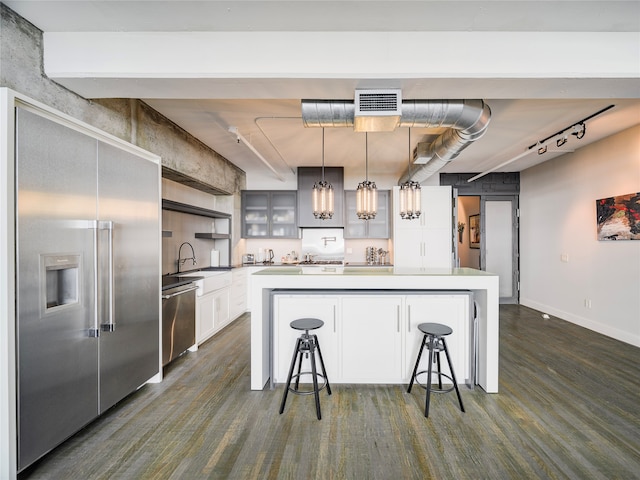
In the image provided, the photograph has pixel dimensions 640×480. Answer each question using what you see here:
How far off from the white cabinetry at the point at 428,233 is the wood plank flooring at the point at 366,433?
9.14 feet

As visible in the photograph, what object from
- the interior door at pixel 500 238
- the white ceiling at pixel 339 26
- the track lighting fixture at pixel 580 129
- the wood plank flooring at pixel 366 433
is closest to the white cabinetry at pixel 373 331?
the wood plank flooring at pixel 366 433

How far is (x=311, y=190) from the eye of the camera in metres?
5.85

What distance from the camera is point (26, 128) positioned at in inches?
65.4

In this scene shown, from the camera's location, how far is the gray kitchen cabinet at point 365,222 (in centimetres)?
610

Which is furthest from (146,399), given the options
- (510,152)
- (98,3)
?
(510,152)

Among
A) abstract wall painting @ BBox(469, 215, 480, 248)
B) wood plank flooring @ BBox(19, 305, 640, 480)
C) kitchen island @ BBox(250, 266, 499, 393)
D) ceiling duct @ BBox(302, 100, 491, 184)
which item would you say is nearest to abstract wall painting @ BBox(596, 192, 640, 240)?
wood plank flooring @ BBox(19, 305, 640, 480)

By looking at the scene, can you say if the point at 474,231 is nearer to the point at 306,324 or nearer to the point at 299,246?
the point at 299,246

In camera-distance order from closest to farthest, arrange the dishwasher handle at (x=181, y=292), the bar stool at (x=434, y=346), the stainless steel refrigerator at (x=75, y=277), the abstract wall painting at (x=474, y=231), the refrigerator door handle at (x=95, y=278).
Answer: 1. the stainless steel refrigerator at (x=75, y=277)
2. the refrigerator door handle at (x=95, y=278)
3. the bar stool at (x=434, y=346)
4. the dishwasher handle at (x=181, y=292)
5. the abstract wall painting at (x=474, y=231)

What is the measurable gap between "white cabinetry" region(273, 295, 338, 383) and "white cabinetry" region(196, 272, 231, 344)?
1.49m

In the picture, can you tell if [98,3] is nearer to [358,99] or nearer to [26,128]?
[26,128]

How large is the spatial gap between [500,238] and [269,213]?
199 inches

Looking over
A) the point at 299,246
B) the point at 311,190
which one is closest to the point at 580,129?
the point at 311,190

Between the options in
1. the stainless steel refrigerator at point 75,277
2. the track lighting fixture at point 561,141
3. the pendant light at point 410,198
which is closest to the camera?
the stainless steel refrigerator at point 75,277

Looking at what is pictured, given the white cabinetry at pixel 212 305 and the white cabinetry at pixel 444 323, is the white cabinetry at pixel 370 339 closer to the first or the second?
the white cabinetry at pixel 444 323
